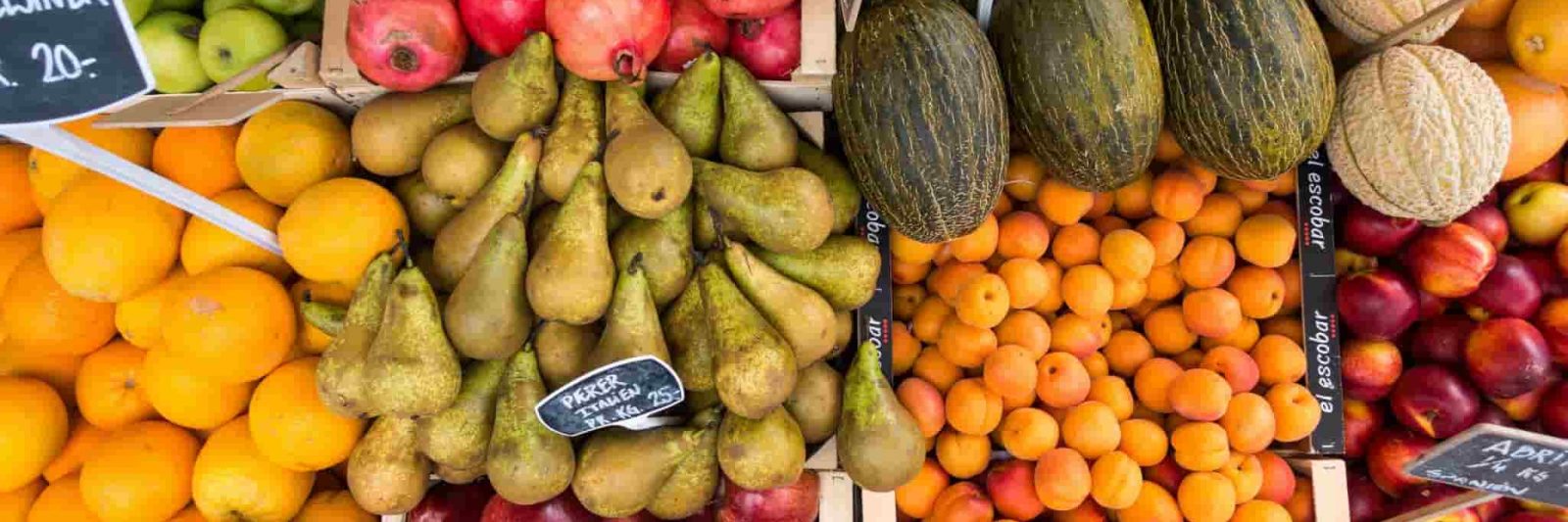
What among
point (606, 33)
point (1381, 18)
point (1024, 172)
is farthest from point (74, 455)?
point (1381, 18)

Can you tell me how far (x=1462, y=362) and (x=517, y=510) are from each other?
1.98m

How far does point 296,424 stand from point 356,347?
0.19m

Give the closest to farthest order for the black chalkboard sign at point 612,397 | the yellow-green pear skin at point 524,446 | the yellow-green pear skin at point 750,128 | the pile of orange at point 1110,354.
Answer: the black chalkboard sign at point 612,397
the yellow-green pear skin at point 524,446
the yellow-green pear skin at point 750,128
the pile of orange at point 1110,354

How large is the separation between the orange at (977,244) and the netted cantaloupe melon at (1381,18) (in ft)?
2.72

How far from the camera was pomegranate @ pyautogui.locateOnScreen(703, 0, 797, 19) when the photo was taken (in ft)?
4.74

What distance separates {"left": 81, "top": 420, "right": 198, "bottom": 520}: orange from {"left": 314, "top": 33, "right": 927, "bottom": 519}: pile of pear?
0.39 m

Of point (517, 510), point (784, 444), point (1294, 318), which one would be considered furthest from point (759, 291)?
point (1294, 318)

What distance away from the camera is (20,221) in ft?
6.02

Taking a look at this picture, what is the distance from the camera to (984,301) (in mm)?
1685

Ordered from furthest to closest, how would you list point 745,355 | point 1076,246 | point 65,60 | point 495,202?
point 1076,246, point 495,202, point 745,355, point 65,60

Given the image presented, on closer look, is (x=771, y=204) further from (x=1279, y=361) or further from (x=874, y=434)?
(x=1279, y=361)

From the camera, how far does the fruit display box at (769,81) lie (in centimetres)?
147

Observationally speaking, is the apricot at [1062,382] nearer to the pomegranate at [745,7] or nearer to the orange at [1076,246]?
the orange at [1076,246]

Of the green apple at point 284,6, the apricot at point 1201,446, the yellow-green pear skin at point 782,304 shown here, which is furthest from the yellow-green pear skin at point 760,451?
the green apple at point 284,6
